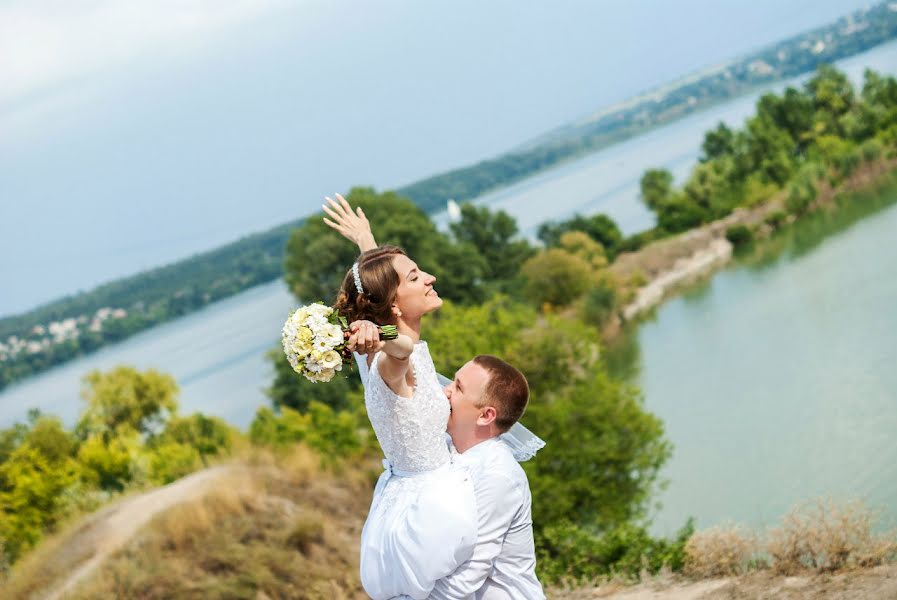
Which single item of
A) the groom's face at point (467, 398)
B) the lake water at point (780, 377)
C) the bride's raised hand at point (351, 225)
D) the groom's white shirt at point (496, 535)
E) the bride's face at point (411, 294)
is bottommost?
the lake water at point (780, 377)

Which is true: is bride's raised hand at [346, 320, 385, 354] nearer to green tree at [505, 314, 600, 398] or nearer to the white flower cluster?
Result: the white flower cluster

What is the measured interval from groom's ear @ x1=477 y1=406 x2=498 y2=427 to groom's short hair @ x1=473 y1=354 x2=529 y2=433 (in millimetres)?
12

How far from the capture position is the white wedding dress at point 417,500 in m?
2.94

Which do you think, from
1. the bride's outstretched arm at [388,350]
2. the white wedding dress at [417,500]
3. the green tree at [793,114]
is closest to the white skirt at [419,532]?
the white wedding dress at [417,500]

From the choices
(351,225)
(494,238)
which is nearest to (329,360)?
(351,225)

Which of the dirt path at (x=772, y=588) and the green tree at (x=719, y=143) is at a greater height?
the green tree at (x=719, y=143)

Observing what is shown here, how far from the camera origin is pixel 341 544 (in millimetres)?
10188

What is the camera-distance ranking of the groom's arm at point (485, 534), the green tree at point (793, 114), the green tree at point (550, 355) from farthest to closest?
1. the green tree at point (793, 114)
2. the green tree at point (550, 355)
3. the groom's arm at point (485, 534)

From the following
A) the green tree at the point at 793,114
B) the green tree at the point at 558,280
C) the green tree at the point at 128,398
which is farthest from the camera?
the green tree at the point at 793,114

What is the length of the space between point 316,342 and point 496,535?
976mm

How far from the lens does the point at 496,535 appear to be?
314 cm

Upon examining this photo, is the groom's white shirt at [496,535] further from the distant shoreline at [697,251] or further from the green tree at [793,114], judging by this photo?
the green tree at [793,114]

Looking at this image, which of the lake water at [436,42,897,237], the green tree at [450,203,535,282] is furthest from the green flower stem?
the lake water at [436,42,897,237]

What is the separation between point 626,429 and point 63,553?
960 cm
